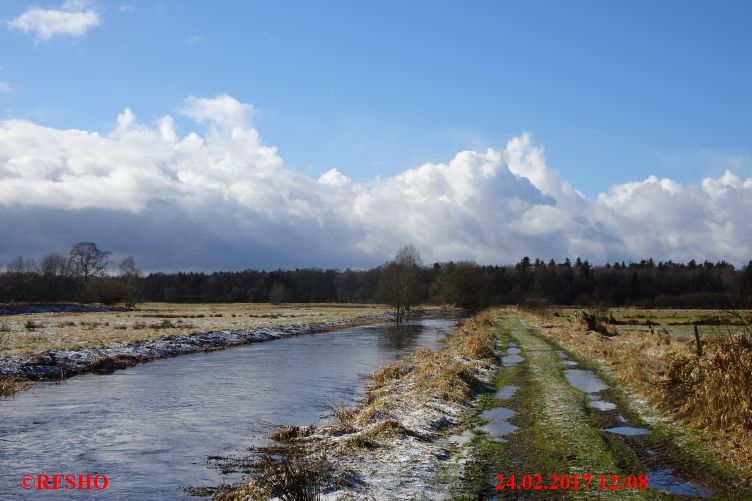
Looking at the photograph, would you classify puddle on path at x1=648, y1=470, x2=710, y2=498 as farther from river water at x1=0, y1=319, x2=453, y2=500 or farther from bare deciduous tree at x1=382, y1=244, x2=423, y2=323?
bare deciduous tree at x1=382, y1=244, x2=423, y2=323

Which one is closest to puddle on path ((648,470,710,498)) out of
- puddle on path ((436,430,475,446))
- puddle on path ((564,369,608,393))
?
puddle on path ((436,430,475,446))

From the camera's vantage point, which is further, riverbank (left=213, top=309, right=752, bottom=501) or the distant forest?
the distant forest

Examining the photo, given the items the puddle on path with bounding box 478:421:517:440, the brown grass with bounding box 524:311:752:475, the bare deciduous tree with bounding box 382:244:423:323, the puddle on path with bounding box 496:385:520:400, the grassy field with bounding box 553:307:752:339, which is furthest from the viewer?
the bare deciduous tree with bounding box 382:244:423:323

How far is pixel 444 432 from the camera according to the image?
45.2ft

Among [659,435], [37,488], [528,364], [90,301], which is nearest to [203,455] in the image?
[37,488]

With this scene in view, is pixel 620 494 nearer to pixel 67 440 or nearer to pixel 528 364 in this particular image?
pixel 67 440

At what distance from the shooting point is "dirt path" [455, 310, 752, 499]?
9.16 m

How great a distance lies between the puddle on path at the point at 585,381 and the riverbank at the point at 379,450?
3.47 metres

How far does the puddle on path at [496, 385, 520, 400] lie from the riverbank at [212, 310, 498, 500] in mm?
749

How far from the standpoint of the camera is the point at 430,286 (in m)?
133

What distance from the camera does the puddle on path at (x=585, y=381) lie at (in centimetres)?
1969

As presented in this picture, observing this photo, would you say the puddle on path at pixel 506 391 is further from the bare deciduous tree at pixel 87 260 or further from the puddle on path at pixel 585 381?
the bare deciduous tree at pixel 87 260

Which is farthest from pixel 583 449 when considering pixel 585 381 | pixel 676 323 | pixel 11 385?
pixel 676 323

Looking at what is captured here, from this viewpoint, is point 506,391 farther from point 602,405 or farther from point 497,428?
point 497,428
